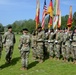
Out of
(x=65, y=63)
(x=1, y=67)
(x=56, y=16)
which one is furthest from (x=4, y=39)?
(x=56, y=16)

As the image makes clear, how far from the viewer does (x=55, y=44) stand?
51.8 ft

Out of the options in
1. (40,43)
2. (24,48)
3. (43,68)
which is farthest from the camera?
(40,43)

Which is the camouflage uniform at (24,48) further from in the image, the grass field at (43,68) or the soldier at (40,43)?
the soldier at (40,43)

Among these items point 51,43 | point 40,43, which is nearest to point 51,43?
point 51,43

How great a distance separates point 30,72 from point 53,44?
454 cm

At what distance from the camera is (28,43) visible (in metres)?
12.5

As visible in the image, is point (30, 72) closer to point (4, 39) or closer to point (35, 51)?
point (4, 39)

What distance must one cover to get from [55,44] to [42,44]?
1478mm

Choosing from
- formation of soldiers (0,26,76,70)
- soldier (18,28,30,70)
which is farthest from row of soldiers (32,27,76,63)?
soldier (18,28,30,70)

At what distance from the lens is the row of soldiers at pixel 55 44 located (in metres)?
14.4

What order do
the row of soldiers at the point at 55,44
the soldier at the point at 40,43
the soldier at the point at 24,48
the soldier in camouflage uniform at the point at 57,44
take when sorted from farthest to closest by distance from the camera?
the soldier in camouflage uniform at the point at 57,44
the soldier at the point at 40,43
the row of soldiers at the point at 55,44
the soldier at the point at 24,48

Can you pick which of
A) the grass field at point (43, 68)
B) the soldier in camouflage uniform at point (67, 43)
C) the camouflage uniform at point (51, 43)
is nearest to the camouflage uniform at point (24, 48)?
the grass field at point (43, 68)

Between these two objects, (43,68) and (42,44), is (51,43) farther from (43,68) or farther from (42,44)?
(43,68)

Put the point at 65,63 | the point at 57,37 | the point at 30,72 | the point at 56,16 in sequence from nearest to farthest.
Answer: the point at 30,72 → the point at 65,63 → the point at 57,37 → the point at 56,16
